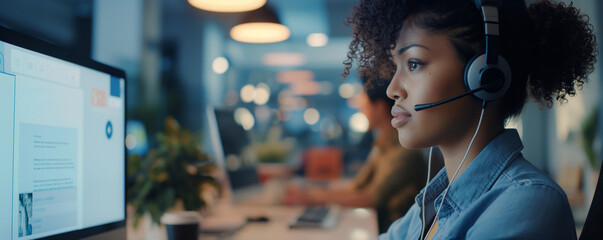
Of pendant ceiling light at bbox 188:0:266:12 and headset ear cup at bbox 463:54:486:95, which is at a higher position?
pendant ceiling light at bbox 188:0:266:12

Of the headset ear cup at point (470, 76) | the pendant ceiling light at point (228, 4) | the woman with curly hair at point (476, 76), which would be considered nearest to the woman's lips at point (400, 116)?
the woman with curly hair at point (476, 76)

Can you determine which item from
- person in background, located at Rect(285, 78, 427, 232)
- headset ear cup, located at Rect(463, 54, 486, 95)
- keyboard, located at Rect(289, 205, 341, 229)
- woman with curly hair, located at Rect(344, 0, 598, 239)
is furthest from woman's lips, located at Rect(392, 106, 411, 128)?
person in background, located at Rect(285, 78, 427, 232)

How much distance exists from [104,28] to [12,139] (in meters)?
3.93

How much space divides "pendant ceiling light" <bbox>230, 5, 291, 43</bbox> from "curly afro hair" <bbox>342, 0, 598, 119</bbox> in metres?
2.51

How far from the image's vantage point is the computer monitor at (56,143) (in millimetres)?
761

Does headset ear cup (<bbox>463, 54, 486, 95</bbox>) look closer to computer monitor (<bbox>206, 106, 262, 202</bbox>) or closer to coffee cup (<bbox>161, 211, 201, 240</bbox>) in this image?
coffee cup (<bbox>161, 211, 201, 240</bbox>)

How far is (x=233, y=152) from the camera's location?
234cm

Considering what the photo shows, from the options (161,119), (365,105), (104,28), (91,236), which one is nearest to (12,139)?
(91,236)

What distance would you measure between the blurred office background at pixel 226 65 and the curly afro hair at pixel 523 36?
129 millimetres

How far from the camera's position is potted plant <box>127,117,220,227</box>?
1.41 meters

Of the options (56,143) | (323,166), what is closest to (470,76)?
(56,143)

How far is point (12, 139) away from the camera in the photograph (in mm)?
757

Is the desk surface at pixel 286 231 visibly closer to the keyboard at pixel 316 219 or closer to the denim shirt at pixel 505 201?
the keyboard at pixel 316 219

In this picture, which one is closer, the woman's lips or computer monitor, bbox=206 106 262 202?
the woman's lips
